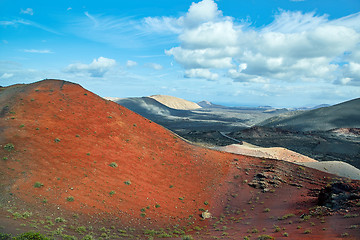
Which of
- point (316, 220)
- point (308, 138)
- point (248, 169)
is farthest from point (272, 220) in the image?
point (308, 138)

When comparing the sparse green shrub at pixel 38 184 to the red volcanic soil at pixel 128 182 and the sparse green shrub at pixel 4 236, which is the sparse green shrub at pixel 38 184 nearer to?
the red volcanic soil at pixel 128 182

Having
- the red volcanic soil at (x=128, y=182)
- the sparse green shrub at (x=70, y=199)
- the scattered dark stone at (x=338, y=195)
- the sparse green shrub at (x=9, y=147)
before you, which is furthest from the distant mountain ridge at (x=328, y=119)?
the sparse green shrub at (x=9, y=147)

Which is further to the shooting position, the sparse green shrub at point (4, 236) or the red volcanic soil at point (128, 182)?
the red volcanic soil at point (128, 182)

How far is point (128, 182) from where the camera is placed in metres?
20.2

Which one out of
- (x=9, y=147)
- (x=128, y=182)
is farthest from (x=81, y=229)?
(x=9, y=147)

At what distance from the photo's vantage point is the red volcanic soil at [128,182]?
13742 mm

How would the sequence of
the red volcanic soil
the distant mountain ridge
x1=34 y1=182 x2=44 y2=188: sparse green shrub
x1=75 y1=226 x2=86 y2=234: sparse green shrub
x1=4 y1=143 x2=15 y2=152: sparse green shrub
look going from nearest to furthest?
x1=75 y1=226 x2=86 y2=234: sparse green shrub < the red volcanic soil < x1=34 y1=182 x2=44 y2=188: sparse green shrub < x1=4 y1=143 x2=15 y2=152: sparse green shrub < the distant mountain ridge

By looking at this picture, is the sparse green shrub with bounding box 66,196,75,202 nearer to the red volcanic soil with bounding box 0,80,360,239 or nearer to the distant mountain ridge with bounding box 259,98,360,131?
the red volcanic soil with bounding box 0,80,360,239

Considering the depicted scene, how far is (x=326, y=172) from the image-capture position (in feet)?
97.8

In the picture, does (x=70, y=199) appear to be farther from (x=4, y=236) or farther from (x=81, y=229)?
(x=4, y=236)

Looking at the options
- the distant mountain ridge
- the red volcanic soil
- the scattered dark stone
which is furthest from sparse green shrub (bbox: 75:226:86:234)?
the distant mountain ridge

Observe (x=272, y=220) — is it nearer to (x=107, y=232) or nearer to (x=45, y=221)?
(x=107, y=232)

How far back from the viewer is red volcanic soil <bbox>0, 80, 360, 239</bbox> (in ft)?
45.1

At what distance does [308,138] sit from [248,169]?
2225 inches
